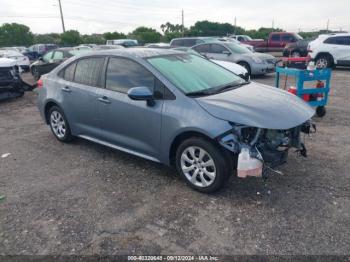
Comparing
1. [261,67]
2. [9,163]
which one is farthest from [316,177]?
[261,67]

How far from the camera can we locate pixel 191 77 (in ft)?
14.0

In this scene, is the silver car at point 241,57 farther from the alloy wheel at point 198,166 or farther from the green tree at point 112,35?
the green tree at point 112,35

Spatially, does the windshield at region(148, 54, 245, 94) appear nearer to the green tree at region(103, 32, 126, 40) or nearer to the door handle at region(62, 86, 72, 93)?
the door handle at region(62, 86, 72, 93)

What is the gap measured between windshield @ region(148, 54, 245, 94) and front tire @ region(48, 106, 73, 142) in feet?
7.04

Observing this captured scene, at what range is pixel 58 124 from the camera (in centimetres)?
577

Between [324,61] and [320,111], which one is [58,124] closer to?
[320,111]

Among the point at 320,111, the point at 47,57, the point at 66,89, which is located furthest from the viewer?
the point at 47,57

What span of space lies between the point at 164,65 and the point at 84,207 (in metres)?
2.05

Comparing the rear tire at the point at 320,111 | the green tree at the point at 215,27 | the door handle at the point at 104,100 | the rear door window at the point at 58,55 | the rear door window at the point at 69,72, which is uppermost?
the green tree at the point at 215,27

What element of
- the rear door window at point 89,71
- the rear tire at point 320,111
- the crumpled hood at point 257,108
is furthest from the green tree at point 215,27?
the crumpled hood at point 257,108

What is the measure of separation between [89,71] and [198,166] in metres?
2.39

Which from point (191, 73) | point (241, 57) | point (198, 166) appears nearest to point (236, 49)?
point (241, 57)

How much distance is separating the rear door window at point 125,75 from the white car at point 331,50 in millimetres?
12287

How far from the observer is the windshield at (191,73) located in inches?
160
